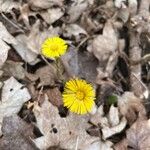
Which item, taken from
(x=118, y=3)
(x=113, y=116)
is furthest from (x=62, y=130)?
(x=118, y=3)

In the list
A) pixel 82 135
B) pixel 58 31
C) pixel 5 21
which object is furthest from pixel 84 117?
pixel 5 21

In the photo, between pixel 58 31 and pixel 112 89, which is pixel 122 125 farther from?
pixel 58 31

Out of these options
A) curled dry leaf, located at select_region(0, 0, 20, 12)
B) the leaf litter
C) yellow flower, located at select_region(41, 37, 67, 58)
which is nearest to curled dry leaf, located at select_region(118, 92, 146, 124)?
the leaf litter

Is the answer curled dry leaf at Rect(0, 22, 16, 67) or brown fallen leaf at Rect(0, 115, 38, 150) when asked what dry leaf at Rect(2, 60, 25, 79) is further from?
brown fallen leaf at Rect(0, 115, 38, 150)

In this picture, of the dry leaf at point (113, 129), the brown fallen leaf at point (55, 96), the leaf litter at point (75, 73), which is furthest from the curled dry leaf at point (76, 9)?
the dry leaf at point (113, 129)

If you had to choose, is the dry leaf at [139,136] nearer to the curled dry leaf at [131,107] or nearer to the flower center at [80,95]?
the curled dry leaf at [131,107]

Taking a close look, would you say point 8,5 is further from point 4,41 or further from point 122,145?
point 122,145
